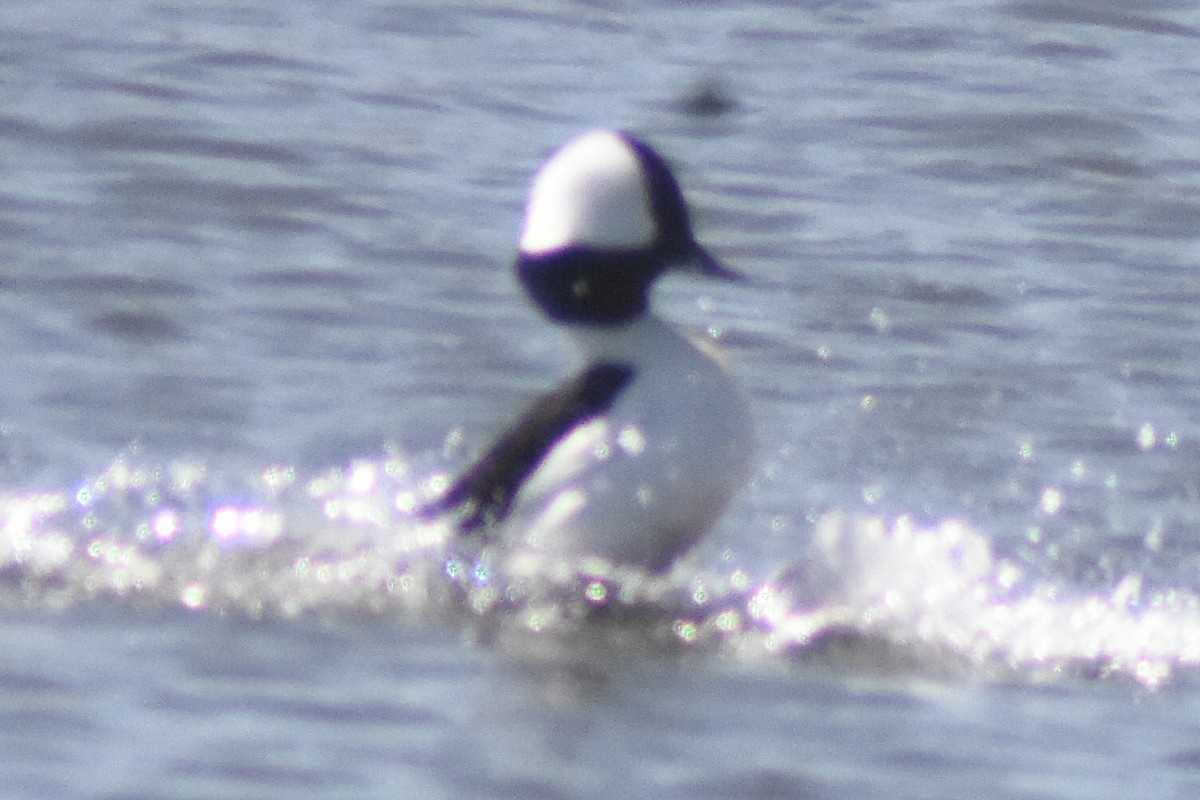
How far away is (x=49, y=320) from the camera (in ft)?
36.6

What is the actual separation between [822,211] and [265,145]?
242 centimetres

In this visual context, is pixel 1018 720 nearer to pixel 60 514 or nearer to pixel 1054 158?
pixel 60 514

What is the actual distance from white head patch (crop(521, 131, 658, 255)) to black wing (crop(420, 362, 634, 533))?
0.36 meters

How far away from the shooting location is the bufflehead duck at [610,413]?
832cm

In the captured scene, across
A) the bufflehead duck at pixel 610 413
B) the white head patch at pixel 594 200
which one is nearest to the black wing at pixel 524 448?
the bufflehead duck at pixel 610 413

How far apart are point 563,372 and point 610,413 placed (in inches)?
99.1

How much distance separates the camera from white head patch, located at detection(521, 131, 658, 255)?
8.41 metres

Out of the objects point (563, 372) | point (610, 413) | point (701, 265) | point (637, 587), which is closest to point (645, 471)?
point (610, 413)

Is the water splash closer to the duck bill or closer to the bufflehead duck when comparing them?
the bufflehead duck

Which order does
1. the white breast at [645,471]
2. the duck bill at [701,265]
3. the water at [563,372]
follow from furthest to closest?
the duck bill at [701,265] < the white breast at [645,471] < the water at [563,372]

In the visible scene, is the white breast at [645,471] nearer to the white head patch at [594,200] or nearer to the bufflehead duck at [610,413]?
the bufflehead duck at [610,413]

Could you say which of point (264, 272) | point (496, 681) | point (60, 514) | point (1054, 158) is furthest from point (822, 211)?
point (496, 681)

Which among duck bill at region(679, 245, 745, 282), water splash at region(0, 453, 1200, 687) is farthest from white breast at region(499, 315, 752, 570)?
duck bill at region(679, 245, 745, 282)

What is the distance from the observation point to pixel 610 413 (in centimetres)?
840
